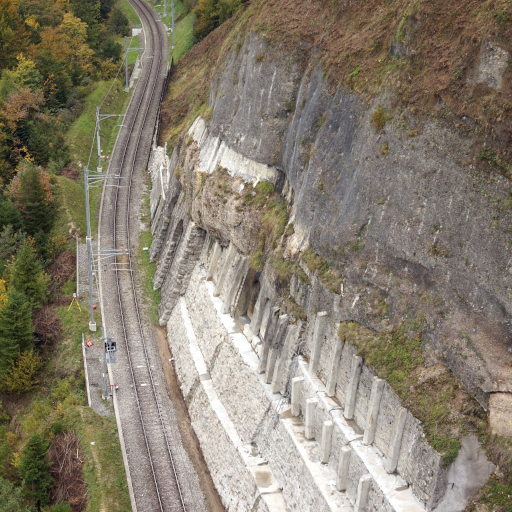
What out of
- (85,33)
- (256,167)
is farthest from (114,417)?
(85,33)

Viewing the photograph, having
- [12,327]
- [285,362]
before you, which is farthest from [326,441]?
[12,327]

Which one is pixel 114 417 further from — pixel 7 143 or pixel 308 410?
pixel 7 143

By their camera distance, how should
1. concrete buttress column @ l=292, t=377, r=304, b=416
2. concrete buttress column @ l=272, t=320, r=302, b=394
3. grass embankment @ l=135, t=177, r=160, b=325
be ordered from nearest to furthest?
concrete buttress column @ l=292, t=377, r=304, b=416 → concrete buttress column @ l=272, t=320, r=302, b=394 → grass embankment @ l=135, t=177, r=160, b=325

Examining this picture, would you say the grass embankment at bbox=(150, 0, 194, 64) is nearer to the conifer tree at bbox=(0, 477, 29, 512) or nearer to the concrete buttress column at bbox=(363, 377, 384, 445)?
the conifer tree at bbox=(0, 477, 29, 512)

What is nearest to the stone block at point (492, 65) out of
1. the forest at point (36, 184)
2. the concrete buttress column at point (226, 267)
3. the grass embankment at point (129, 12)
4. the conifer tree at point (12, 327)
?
the concrete buttress column at point (226, 267)

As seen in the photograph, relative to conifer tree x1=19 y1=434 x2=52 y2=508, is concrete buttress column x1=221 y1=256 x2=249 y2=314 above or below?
above

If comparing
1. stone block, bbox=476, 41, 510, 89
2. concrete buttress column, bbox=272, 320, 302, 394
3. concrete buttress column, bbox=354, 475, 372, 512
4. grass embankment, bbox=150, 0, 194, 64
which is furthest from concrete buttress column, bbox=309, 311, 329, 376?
grass embankment, bbox=150, 0, 194, 64
